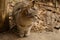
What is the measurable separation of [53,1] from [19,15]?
136 centimetres

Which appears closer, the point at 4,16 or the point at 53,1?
the point at 4,16

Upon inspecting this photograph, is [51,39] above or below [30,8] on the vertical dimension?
below

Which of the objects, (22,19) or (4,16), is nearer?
(22,19)

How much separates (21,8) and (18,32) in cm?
41

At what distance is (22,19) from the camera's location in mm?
2053

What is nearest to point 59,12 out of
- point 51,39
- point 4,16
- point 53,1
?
point 53,1

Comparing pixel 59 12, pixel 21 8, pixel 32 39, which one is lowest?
pixel 32 39

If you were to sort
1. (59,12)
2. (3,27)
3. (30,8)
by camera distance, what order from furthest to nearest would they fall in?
(59,12) → (3,27) → (30,8)

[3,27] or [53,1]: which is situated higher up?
[53,1]

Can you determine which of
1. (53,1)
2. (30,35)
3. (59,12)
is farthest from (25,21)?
(53,1)

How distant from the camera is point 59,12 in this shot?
9.86ft

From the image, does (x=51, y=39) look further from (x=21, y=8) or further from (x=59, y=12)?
(x=59, y=12)

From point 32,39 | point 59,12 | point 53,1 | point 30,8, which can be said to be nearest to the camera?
point 30,8

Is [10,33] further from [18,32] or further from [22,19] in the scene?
[22,19]
